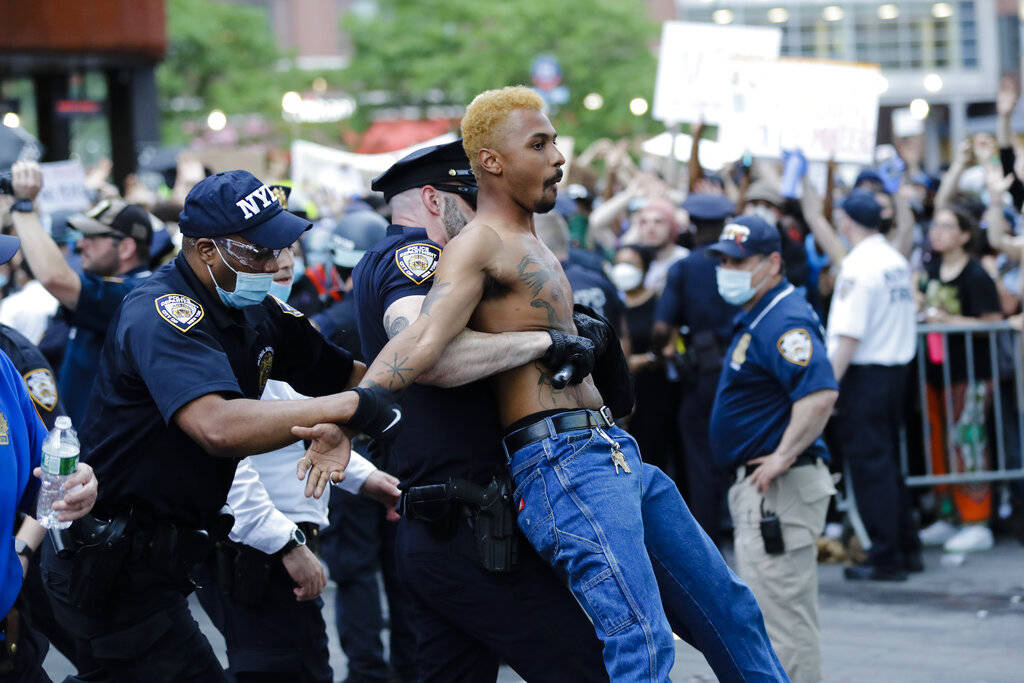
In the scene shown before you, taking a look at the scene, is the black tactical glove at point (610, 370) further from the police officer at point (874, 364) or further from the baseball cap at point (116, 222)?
the police officer at point (874, 364)

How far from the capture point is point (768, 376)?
6.16 metres

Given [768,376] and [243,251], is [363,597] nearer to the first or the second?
[768,376]

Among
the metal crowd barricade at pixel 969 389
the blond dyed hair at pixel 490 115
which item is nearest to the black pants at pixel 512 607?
the blond dyed hair at pixel 490 115

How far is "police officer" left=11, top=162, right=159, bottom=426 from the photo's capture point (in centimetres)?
617

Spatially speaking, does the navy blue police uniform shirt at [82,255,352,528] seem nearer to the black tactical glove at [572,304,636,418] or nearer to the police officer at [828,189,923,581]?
the black tactical glove at [572,304,636,418]

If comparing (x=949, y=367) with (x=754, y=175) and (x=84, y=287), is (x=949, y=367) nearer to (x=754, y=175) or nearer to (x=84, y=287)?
(x=754, y=175)

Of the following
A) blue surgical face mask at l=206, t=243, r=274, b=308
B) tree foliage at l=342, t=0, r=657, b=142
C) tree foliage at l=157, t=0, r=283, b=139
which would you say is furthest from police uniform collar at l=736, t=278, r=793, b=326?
tree foliage at l=157, t=0, r=283, b=139

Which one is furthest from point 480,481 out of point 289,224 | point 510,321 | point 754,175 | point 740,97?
point 754,175

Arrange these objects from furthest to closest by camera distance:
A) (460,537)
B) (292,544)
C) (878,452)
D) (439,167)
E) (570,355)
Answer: (878,452) → (292,544) → (439,167) → (460,537) → (570,355)

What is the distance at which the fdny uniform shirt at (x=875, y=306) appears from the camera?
8453 mm

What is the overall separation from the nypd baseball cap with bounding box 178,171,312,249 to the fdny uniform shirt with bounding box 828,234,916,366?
512 cm

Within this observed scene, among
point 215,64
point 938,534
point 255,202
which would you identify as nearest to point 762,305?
point 255,202

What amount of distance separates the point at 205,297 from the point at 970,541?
676 cm

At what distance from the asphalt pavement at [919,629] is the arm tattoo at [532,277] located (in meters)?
3.20
